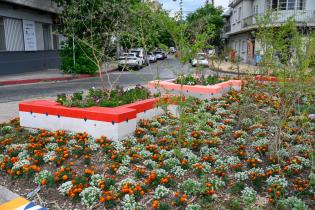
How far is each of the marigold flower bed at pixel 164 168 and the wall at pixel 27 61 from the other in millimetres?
13373

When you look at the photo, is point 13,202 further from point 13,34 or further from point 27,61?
point 27,61

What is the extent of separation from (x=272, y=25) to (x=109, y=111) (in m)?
3.40

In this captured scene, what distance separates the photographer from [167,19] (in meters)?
4.70

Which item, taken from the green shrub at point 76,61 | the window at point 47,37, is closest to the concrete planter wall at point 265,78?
the green shrub at point 76,61

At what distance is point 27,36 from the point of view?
2028cm

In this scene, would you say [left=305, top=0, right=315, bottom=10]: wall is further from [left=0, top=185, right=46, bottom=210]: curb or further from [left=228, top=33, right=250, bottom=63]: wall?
[left=0, top=185, right=46, bottom=210]: curb

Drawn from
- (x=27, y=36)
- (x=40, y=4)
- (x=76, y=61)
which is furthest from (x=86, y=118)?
(x=40, y=4)

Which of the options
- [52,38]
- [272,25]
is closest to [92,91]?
[272,25]

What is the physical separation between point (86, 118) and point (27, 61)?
16230 mm

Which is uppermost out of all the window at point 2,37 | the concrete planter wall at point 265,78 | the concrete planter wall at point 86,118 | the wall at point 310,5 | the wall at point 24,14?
the wall at point 310,5

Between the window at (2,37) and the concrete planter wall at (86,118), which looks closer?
the concrete planter wall at (86,118)

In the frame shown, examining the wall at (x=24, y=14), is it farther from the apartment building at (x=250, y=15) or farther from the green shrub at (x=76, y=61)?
the apartment building at (x=250, y=15)

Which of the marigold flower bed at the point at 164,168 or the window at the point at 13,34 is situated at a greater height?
the window at the point at 13,34

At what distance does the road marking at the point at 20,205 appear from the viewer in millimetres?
3590
